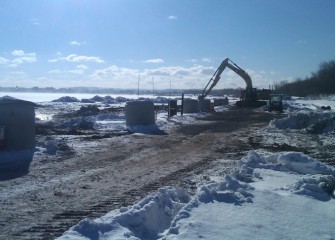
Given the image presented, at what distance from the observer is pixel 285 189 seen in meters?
8.49

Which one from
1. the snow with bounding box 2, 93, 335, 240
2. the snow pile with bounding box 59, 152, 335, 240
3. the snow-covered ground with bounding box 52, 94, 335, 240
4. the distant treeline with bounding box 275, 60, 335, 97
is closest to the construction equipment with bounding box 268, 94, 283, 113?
the snow with bounding box 2, 93, 335, 240

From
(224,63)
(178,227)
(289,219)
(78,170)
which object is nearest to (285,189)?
(289,219)

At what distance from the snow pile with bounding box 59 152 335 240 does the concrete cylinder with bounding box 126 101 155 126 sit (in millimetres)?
15242

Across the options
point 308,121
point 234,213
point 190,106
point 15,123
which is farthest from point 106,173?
point 190,106

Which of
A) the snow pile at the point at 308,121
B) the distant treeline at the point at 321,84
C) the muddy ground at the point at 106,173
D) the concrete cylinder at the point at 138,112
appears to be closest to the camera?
the muddy ground at the point at 106,173

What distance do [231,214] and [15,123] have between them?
9.87m

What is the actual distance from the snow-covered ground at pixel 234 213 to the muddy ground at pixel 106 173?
0.93 meters

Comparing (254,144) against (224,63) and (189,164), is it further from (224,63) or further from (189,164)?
(224,63)

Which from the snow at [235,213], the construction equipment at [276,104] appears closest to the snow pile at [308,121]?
the snow at [235,213]

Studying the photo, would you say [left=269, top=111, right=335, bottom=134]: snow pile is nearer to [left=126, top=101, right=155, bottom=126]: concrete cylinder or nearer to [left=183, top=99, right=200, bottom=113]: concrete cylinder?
[left=126, top=101, right=155, bottom=126]: concrete cylinder

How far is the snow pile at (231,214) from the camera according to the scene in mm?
5734

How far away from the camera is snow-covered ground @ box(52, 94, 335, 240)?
5.74 m

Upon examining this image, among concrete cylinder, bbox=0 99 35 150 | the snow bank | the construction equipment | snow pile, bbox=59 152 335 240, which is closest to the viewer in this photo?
the snow bank

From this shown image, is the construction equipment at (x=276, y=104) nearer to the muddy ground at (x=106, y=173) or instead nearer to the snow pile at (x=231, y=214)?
the muddy ground at (x=106, y=173)
